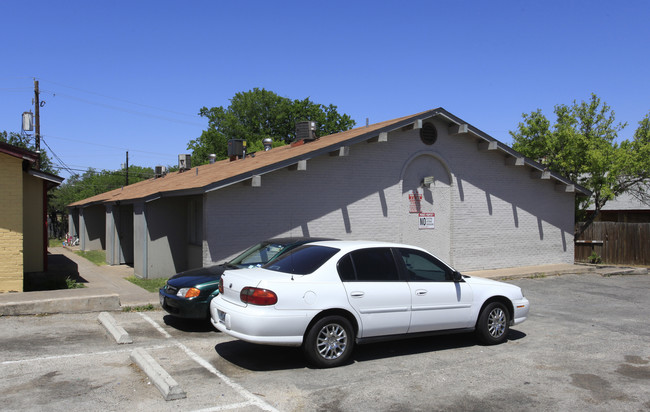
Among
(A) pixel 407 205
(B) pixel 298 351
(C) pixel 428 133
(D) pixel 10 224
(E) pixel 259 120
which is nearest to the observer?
(B) pixel 298 351

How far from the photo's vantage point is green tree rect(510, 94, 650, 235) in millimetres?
20375

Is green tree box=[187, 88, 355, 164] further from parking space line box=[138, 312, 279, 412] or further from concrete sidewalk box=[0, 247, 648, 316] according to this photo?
parking space line box=[138, 312, 279, 412]

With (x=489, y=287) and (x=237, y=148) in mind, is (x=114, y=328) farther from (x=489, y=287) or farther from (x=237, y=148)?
(x=237, y=148)

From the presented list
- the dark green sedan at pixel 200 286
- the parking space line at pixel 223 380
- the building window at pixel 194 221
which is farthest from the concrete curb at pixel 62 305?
the building window at pixel 194 221

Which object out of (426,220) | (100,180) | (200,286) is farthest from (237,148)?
(100,180)

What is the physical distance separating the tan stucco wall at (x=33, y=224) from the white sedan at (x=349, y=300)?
8088 millimetres

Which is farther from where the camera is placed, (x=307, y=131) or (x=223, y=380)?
(x=307, y=131)

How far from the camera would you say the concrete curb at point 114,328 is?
800 cm

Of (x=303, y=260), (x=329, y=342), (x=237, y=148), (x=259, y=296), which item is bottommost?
(x=329, y=342)

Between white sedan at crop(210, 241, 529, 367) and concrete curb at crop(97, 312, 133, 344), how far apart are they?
1685 millimetres

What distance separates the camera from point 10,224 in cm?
1125

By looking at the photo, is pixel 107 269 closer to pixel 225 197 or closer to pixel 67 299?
pixel 225 197

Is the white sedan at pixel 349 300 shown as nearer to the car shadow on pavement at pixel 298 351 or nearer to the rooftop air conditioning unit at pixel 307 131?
the car shadow on pavement at pixel 298 351

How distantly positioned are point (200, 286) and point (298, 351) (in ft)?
7.13
